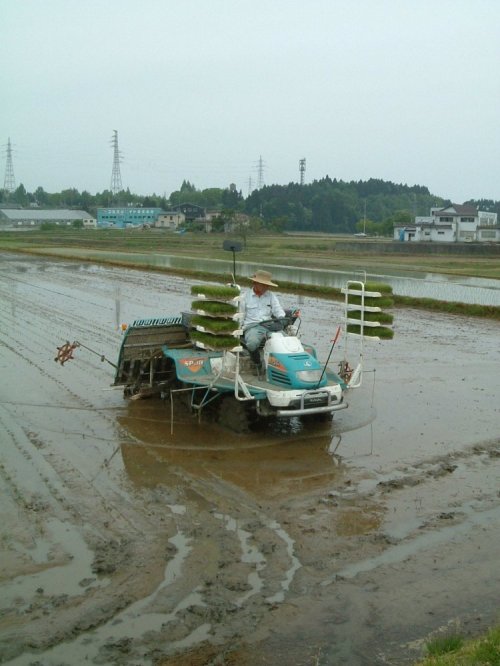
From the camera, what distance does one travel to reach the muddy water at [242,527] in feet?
15.2

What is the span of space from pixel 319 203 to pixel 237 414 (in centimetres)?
10777

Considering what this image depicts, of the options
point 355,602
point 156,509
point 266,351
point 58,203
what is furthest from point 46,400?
point 58,203

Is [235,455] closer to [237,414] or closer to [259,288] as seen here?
[237,414]

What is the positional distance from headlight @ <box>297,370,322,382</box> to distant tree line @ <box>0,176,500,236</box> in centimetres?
7512

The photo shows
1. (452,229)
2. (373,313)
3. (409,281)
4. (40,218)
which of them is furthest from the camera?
(40,218)

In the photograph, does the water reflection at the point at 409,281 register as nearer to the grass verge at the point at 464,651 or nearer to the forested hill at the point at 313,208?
the grass verge at the point at 464,651

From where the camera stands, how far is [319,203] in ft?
374

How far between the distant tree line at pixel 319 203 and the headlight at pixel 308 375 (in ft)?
246

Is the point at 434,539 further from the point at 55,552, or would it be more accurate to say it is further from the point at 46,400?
the point at 46,400

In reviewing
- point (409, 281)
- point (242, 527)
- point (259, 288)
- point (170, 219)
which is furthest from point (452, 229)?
point (242, 527)

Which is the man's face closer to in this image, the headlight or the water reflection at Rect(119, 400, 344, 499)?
the headlight

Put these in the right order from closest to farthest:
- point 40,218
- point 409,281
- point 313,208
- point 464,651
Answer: point 464,651 < point 409,281 < point 313,208 < point 40,218

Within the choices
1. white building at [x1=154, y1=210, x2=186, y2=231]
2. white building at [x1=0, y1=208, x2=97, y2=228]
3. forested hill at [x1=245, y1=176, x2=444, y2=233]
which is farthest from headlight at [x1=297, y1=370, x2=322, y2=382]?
white building at [x1=0, y1=208, x2=97, y2=228]

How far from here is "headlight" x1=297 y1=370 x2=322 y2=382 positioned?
336 inches
